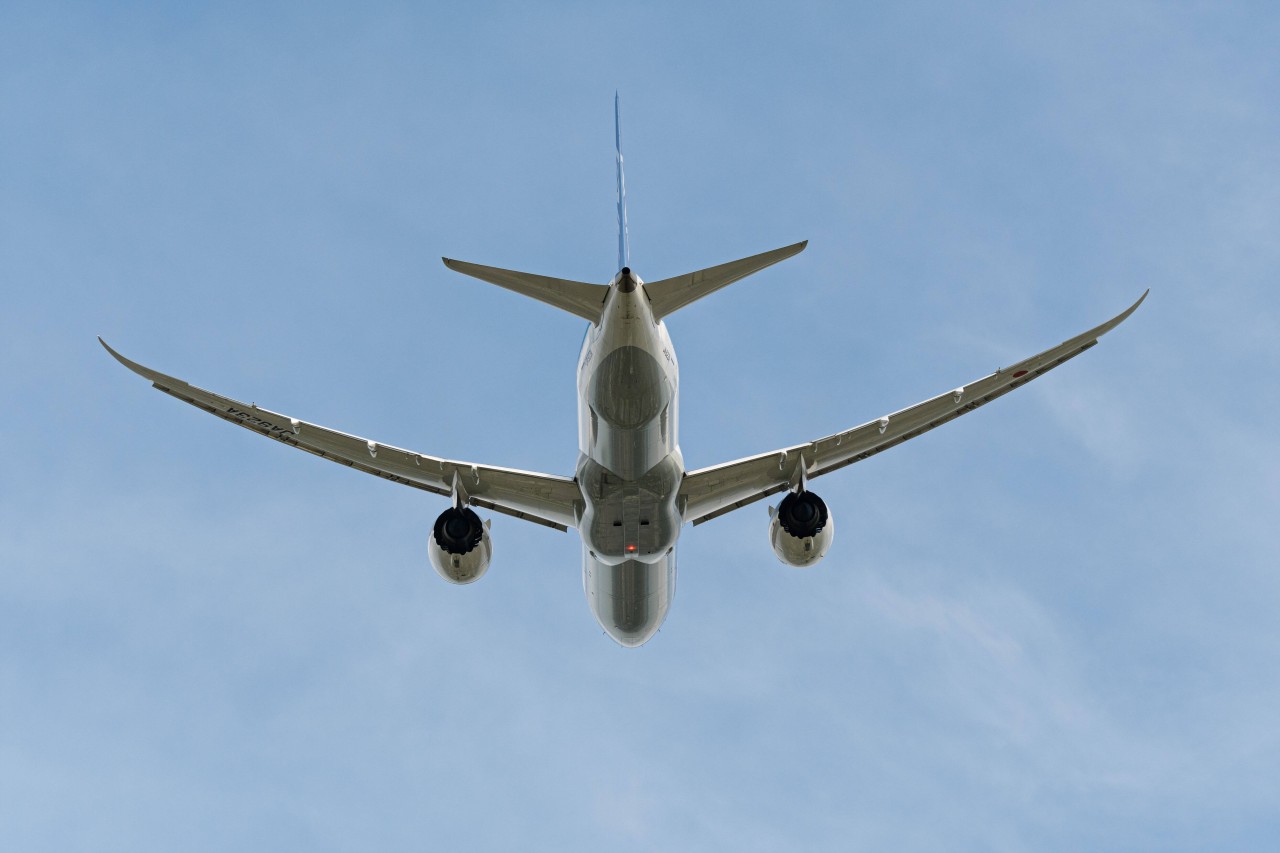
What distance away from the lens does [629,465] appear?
24.4 metres

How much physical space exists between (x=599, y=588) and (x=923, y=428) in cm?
842

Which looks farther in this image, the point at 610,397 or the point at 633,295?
the point at 610,397

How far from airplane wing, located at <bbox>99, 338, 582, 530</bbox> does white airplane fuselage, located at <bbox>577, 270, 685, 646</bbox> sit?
3.99ft

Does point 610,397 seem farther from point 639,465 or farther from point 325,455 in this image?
point 325,455

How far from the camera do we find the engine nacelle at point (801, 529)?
25828 mm

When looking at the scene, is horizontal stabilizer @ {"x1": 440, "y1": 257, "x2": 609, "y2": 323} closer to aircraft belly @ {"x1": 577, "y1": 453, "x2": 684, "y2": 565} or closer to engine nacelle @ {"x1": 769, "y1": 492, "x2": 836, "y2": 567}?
aircraft belly @ {"x1": 577, "y1": 453, "x2": 684, "y2": 565}

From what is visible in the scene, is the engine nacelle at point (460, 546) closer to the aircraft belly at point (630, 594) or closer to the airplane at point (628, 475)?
the airplane at point (628, 475)

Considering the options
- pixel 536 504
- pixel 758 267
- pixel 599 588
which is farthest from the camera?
pixel 599 588

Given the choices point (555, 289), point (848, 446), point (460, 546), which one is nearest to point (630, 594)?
point (460, 546)

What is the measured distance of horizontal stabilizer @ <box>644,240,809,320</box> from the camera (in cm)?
1989

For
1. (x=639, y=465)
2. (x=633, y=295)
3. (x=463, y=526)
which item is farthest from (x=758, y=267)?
(x=463, y=526)

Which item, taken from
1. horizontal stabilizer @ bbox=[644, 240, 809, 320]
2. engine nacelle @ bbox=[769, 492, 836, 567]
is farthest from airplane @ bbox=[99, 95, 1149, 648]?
horizontal stabilizer @ bbox=[644, 240, 809, 320]

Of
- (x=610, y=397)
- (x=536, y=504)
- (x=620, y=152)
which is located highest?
(x=620, y=152)

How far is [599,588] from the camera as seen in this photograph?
29422 millimetres
